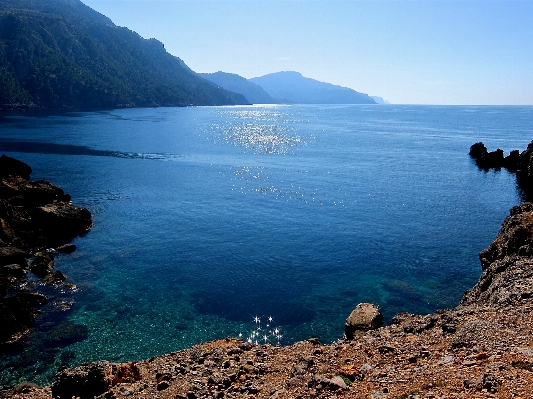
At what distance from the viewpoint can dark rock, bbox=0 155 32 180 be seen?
70125 millimetres

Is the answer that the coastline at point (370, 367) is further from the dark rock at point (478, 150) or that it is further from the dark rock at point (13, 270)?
the dark rock at point (478, 150)

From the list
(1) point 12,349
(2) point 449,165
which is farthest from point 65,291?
(2) point 449,165

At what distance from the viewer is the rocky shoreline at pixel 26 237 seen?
37062 mm

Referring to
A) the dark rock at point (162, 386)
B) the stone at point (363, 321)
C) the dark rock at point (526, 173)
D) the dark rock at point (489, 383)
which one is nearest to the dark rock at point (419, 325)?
the stone at point (363, 321)

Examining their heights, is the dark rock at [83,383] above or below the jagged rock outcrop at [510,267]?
below

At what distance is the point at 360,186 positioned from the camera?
9038 centimetres

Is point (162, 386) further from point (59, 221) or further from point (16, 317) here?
point (59, 221)

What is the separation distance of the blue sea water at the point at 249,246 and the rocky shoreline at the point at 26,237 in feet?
6.05

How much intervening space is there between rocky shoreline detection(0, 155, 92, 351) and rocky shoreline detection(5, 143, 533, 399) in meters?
12.6

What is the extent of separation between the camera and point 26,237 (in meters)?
56.2

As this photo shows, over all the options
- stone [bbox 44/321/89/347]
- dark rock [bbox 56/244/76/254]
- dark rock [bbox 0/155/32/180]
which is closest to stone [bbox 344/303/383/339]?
stone [bbox 44/321/89/347]

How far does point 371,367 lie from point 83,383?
15.5 m

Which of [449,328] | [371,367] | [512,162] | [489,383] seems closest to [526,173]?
[512,162]

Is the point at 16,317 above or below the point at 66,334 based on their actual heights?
above
